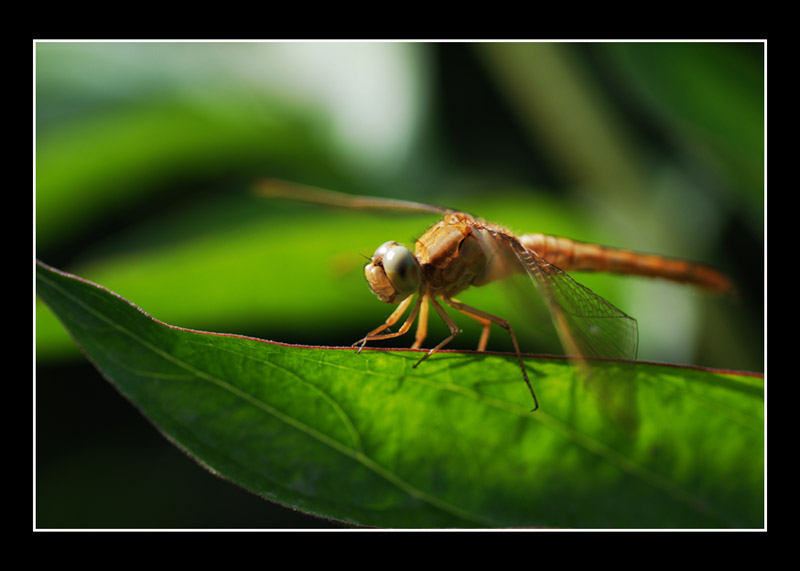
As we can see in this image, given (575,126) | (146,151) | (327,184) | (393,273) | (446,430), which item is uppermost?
(575,126)

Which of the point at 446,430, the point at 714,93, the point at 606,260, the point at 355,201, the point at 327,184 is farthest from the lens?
the point at 327,184

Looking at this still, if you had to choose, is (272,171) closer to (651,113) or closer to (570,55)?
(570,55)

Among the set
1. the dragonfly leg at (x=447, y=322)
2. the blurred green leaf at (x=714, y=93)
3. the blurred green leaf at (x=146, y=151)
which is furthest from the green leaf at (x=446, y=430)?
the blurred green leaf at (x=146, y=151)

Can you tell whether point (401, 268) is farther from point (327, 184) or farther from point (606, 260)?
point (327, 184)

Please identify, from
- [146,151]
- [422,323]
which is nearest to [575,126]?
[422,323]

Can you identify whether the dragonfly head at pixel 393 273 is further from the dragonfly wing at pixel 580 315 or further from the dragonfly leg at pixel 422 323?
the dragonfly wing at pixel 580 315
